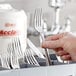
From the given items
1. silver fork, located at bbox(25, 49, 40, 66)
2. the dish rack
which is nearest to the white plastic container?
silver fork, located at bbox(25, 49, 40, 66)

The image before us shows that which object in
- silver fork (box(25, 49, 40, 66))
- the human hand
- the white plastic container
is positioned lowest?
silver fork (box(25, 49, 40, 66))

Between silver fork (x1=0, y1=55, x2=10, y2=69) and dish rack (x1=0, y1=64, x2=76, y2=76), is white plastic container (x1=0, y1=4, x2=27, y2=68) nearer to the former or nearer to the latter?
silver fork (x1=0, y1=55, x2=10, y2=69)

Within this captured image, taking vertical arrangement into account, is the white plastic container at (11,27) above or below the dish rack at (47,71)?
above

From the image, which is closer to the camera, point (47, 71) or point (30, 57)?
point (47, 71)

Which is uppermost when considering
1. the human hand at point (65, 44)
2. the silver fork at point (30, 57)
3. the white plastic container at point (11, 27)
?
the white plastic container at point (11, 27)

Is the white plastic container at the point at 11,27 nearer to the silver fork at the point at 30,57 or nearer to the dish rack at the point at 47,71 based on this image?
the silver fork at the point at 30,57

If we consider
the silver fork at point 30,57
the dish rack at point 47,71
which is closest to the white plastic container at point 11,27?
the silver fork at point 30,57

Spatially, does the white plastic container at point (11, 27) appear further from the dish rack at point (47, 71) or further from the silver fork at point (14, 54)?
the dish rack at point (47, 71)

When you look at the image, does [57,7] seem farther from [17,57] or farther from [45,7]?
[17,57]

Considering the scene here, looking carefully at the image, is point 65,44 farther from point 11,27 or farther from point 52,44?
point 11,27

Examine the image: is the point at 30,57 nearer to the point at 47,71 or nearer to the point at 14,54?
the point at 14,54

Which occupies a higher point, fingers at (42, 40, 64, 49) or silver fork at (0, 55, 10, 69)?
fingers at (42, 40, 64, 49)

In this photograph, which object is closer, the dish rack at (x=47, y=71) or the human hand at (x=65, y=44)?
the dish rack at (x=47, y=71)

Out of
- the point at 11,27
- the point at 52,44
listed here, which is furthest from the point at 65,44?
the point at 11,27
